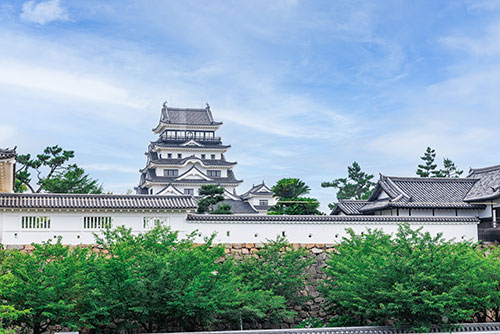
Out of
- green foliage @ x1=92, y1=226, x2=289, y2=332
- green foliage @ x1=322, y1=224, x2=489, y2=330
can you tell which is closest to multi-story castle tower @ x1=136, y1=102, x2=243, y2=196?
green foliage @ x1=92, y1=226, x2=289, y2=332

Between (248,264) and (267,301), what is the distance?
1.91 m

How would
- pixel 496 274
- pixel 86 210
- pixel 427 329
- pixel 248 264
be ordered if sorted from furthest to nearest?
pixel 86 210 → pixel 248 264 → pixel 496 274 → pixel 427 329

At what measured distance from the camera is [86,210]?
18.9 metres

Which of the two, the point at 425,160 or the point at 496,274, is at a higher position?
the point at 425,160

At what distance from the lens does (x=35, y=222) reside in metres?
18.5

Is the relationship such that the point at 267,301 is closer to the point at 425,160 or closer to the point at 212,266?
the point at 212,266

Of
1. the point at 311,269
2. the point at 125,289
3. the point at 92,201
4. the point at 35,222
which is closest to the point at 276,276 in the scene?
the point at 311,269

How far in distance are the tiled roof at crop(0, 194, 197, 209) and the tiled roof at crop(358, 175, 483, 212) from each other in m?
10.8

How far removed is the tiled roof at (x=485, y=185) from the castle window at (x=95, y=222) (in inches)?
624

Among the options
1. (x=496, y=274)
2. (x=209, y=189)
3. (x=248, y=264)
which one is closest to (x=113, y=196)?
(x=248, y=264)

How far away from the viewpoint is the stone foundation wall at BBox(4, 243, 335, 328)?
18.1 metres

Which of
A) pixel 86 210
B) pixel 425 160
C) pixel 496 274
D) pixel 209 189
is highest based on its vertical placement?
pixel 425 160

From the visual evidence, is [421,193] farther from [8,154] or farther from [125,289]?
[8,154]

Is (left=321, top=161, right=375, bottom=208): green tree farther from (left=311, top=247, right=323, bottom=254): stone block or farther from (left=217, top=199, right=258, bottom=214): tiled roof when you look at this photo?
(left=311, top=247, right=323, bottom=254): stone block
